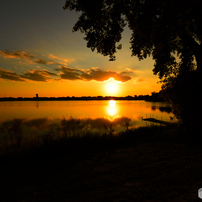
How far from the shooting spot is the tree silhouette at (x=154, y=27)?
8.92 meters

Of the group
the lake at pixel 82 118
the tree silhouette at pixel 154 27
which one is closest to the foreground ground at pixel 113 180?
the tree silhouette at pixel 154 27

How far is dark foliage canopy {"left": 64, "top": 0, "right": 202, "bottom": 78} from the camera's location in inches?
349

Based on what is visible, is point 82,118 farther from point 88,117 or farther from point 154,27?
point 154,27

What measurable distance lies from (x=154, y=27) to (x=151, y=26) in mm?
478

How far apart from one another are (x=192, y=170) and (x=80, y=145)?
934 centimetres

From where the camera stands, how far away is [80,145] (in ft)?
42.8

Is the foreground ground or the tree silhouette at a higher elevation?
the tree silhouette

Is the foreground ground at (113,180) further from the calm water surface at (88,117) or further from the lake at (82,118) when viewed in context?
the calm water surface at (88,117)

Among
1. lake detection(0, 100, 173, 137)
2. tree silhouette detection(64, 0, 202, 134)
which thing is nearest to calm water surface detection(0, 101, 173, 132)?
lake detection(0, 100, 173, 137)

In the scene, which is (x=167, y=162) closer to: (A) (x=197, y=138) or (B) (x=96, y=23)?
(A) (x=197, y=138)

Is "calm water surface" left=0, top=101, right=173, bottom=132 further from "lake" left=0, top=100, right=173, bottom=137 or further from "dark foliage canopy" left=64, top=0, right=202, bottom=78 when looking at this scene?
"dark foliage canopy" left=64, top=0, right=202, bottom=78

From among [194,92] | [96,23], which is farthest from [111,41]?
[194,92]

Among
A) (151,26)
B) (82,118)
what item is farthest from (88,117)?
(151,26)

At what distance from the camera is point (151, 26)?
34.8 feet
